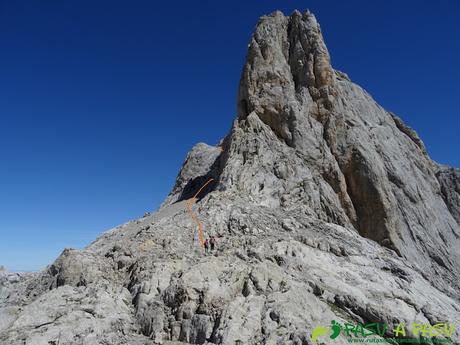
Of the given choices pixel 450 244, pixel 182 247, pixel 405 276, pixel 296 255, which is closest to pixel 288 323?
pixel 296 255

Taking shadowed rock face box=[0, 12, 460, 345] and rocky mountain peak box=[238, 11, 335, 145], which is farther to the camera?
rocky mountain peak box=[238, 11, 335, 145]

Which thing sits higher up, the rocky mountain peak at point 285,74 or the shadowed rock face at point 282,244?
the rocky mountain peak at point 285,74

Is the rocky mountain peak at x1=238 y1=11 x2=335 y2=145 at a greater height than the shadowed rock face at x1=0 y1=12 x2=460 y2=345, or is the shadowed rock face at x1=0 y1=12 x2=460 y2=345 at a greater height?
the rocky mountain peak at x1=238 y1=11 x2=335 y2=145

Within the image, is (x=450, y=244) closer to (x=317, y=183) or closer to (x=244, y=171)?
(x=317, y=183)

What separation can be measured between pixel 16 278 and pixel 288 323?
19.3 meters

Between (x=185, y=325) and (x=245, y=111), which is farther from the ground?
(x=245, y=111)

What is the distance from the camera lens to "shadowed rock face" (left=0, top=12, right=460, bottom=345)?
18.1m

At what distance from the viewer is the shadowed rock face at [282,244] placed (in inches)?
714

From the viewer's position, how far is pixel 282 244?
25.0m

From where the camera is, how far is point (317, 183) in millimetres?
35469

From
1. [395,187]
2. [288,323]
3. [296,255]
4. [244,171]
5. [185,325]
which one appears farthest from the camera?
[395,187]

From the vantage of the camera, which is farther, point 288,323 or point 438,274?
point 438,274

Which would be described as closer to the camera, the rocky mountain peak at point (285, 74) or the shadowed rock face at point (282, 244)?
the shadowed rock face at point (282, 244)

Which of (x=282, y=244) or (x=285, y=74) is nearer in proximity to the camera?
(x=282, y=244)
